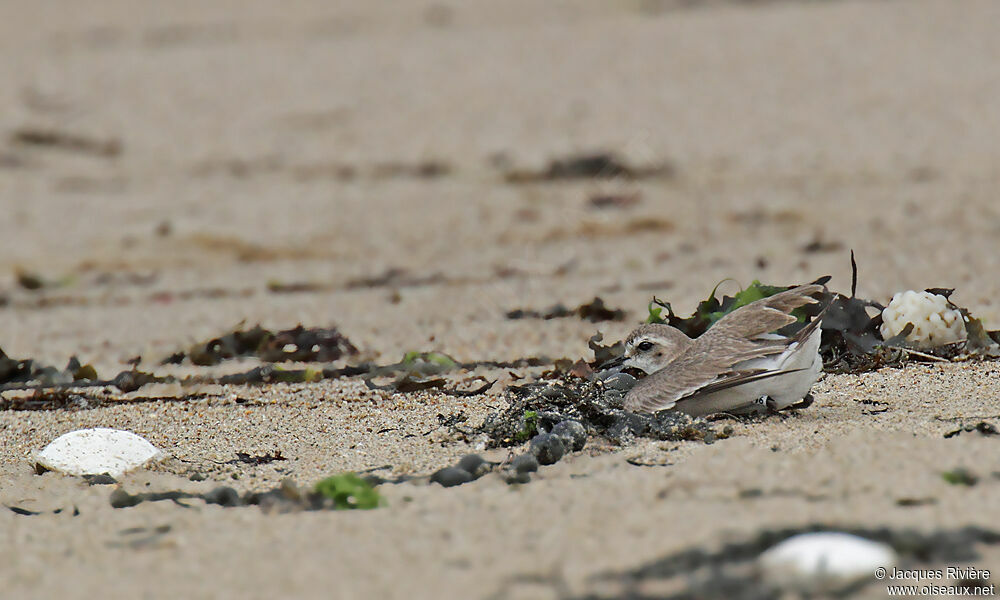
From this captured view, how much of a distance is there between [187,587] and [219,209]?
20.2 ft

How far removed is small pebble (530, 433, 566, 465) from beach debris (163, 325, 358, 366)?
63.9 inches

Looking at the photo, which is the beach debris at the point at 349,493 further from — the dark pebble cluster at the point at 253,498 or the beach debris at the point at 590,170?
the beach debris at the point at 590,170

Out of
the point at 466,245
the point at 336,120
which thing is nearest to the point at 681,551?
the point at 466,245

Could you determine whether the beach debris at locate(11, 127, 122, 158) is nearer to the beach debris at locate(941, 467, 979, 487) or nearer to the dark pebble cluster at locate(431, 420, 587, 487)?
the dark pebble cluster at locate(431, 420, 587, 487)

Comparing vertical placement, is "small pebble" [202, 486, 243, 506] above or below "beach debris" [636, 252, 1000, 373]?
below

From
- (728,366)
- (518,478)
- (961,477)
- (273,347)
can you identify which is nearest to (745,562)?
(961,477)

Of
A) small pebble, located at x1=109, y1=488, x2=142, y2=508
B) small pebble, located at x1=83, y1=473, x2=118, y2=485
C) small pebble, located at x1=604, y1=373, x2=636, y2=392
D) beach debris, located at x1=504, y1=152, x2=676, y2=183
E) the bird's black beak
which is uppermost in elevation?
beach debris, located at x1=504, y1=152, x2=676, y2=183

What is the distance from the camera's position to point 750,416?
105 inches

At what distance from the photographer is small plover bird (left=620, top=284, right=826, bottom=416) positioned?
259 centimetres

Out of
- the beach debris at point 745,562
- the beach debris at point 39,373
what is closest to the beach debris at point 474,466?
the beach debris at point 745,562

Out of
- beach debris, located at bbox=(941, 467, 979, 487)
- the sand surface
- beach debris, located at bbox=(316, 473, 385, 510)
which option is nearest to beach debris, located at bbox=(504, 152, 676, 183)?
the sand surface

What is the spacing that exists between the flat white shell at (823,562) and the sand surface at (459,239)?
13 cm

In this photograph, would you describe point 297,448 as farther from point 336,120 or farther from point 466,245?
point 336,120

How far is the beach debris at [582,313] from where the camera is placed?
4.49 metres
